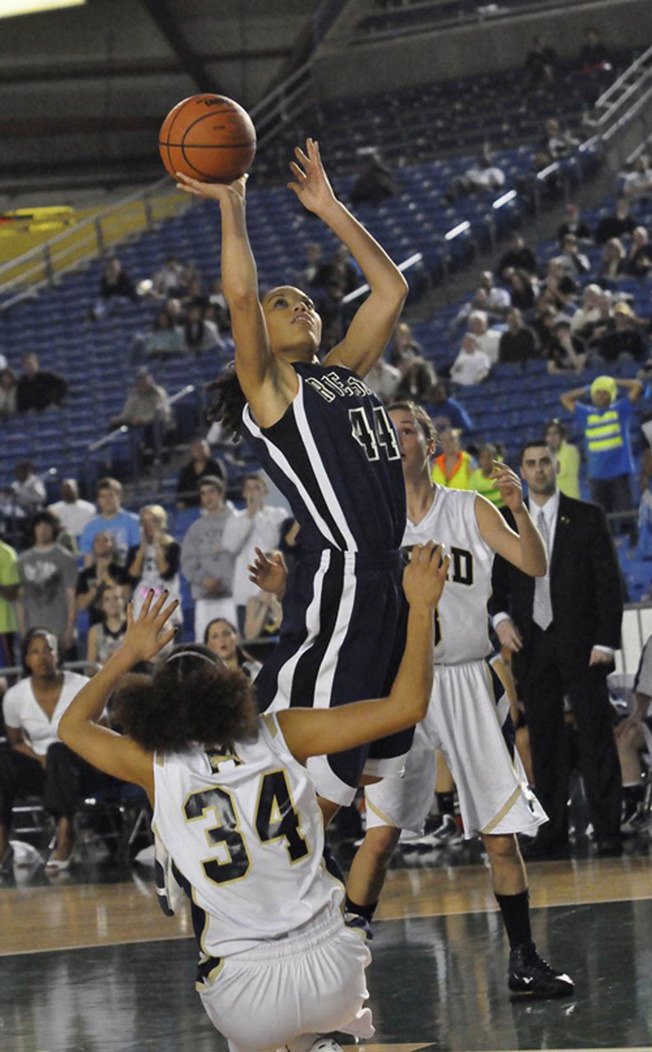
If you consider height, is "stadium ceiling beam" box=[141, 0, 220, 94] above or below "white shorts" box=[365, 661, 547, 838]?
above

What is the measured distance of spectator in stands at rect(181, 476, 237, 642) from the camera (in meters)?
12.4

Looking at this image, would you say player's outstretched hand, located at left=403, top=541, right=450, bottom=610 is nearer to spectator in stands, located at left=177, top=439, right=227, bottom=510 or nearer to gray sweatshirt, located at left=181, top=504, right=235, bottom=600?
gray sweatshirt, located at left=181, top=504, right=235, bottom=600

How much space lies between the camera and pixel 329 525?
15.9 feet

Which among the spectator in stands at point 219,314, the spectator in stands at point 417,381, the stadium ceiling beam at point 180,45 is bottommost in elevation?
the spectator in stands at point 417,381

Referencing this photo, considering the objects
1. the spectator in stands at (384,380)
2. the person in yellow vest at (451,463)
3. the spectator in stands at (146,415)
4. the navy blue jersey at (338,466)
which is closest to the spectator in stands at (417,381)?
the spectator in stands at (384,380)

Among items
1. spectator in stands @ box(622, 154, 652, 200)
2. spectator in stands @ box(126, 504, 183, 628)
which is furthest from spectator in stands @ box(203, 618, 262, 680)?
spectator in stands @ box(622, 154, 652, 200)

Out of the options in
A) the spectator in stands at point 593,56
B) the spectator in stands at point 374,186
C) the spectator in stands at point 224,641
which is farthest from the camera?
the spectator in stands at point 593,56

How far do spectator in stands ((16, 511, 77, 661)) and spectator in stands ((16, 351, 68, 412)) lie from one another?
791 centimetres

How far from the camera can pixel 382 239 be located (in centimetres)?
2381

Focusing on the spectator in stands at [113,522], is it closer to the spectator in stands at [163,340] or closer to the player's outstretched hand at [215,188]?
the spectator in stands at [163,340]

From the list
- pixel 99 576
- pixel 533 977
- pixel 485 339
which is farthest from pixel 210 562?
pixel 533 977

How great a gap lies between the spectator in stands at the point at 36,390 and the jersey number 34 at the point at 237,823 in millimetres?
17073

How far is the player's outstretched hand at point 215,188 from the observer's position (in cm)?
487

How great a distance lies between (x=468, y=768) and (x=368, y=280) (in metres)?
1.73
